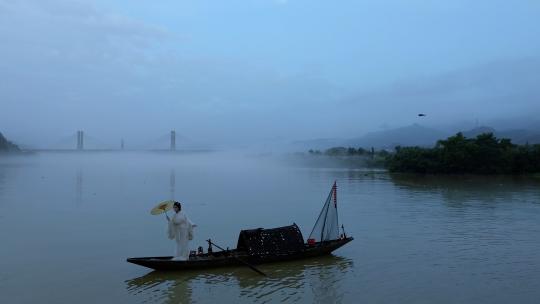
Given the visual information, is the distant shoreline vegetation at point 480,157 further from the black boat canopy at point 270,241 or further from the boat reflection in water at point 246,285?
the boat reflection in water at point 246,285

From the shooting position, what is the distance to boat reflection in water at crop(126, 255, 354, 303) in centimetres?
1256

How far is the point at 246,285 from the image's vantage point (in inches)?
531

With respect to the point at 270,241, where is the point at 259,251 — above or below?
below

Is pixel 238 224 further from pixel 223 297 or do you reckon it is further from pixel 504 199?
pixel 504 199

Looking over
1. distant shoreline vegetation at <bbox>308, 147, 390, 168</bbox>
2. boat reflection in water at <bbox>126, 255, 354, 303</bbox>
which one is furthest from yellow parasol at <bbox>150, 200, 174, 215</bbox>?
distant shoreline vegetation at <bbox>308, 147, 390, 168</bbox>

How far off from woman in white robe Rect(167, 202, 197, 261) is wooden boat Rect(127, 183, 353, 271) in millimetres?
263

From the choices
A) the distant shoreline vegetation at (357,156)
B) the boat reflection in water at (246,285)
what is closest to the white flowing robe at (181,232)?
the boat reflection in water at (246,285)

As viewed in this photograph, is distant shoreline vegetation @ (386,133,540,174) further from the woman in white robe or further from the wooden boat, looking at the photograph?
the woman in white robe

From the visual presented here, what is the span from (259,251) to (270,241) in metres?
0.54

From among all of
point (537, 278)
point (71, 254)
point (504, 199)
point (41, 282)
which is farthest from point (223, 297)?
point (504, 199)

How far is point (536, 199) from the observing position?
3834 cm

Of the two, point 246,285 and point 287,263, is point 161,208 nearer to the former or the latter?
point 246,285

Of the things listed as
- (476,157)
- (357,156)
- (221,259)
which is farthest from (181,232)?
(357,156)

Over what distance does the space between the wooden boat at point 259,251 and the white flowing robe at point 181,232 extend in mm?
263
